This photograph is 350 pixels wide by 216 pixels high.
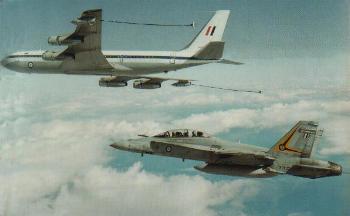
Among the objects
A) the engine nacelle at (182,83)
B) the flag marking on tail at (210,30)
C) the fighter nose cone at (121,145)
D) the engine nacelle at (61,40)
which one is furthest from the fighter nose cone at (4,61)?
the flag marking on tail at (210,30)

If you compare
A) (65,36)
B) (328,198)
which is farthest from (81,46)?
(328,198)

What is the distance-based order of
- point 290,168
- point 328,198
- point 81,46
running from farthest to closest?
point 328,198, point 81,46, point 290,168

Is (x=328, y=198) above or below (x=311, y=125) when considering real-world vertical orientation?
below

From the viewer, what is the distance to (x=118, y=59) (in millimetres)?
27875

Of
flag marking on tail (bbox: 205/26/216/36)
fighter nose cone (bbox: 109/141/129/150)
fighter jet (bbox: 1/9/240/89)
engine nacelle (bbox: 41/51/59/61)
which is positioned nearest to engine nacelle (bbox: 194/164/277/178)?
fighter nose cone (bbox: 109/141/129/150)

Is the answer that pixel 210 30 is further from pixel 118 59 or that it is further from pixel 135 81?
pixel 118 59

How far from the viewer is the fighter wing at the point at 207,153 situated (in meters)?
23.8

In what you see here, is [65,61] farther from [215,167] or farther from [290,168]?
[290,168]

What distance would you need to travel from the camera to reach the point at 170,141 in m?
24.2

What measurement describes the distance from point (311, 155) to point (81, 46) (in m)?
11.8

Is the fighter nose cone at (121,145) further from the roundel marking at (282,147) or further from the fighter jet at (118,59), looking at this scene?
the roundel marking at (282,147)

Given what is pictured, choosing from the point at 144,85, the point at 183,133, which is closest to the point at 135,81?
the point at 144,85

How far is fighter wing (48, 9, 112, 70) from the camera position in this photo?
23531 millimetres

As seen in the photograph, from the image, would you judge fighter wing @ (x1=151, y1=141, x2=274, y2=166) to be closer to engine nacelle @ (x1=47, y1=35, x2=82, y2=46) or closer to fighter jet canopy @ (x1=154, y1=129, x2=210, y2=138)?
fighter jet canopy @ (x1=154, y1=129, x2=210, y2=138)
